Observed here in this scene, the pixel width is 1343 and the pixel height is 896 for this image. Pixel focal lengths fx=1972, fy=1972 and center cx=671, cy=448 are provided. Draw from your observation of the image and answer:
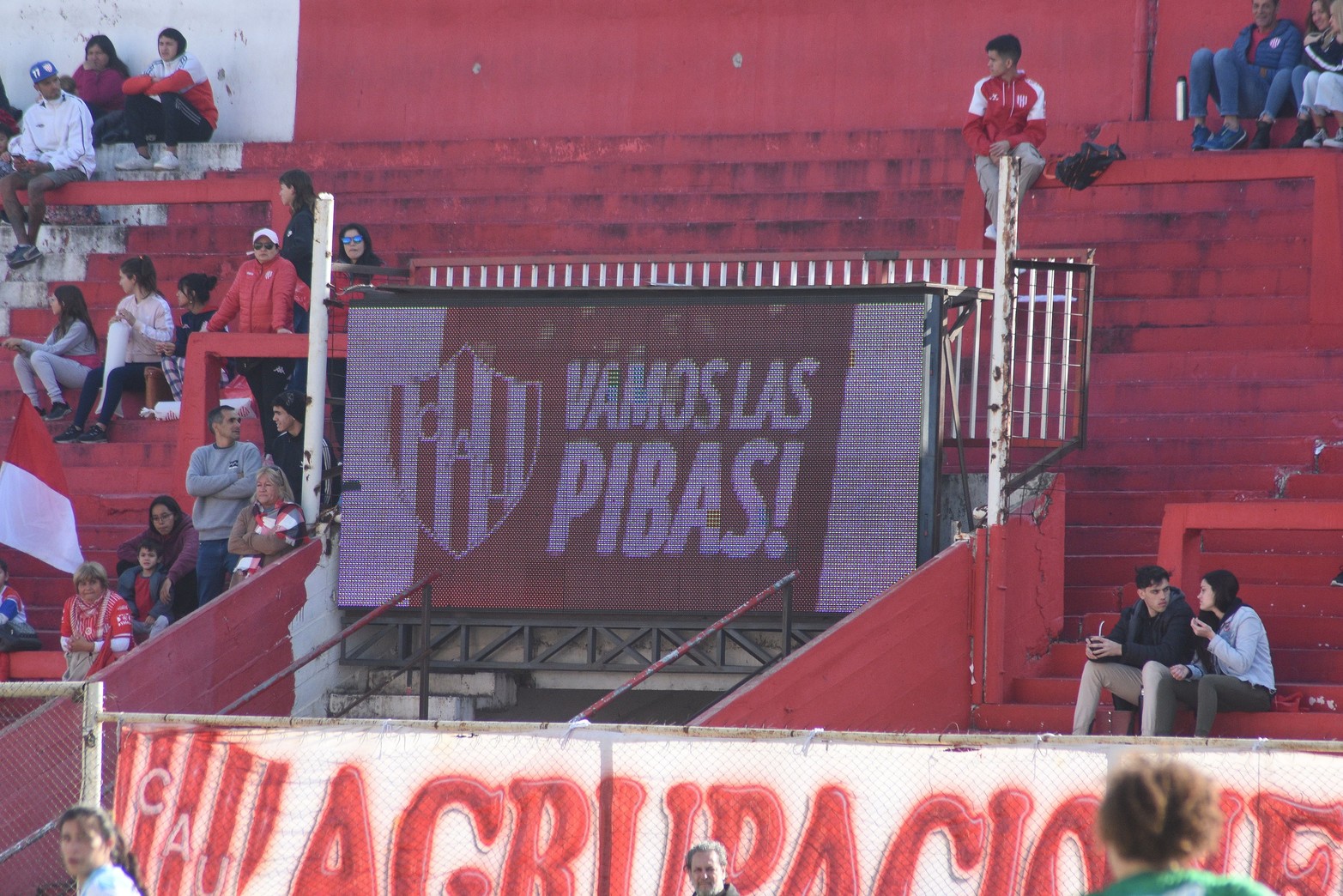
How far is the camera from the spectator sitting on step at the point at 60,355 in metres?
15.2

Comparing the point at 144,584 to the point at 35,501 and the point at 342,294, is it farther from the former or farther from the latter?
the point at 342,294

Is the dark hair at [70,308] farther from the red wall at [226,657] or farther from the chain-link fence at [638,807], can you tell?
the chain-link fence at [638,807]

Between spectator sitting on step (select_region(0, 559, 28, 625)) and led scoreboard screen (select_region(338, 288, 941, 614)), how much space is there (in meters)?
2.11

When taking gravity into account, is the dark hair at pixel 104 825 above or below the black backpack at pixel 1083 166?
below

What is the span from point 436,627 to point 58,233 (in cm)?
691

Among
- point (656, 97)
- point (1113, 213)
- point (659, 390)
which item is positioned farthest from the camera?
point (656, 97)

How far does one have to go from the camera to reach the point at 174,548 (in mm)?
12953

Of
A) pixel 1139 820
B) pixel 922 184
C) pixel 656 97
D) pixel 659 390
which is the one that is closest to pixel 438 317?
pixel 659 390

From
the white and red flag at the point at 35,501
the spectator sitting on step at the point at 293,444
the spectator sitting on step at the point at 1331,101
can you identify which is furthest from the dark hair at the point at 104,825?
the spectator sitting on step at the point at 1331,101

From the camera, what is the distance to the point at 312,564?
1258 centimetres

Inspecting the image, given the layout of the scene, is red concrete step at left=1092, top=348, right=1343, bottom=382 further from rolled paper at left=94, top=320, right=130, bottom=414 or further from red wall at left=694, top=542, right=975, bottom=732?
rolled paper at left=94, top=320, right=130, bottom=414

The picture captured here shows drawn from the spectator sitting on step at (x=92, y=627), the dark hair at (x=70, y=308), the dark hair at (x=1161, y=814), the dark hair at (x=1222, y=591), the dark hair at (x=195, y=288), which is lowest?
the spectator sitting on step at (x=92, y=627)

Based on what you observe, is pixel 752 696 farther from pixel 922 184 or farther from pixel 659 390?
pixel 922 184

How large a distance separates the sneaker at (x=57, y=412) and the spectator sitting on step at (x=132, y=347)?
1.29 ft
